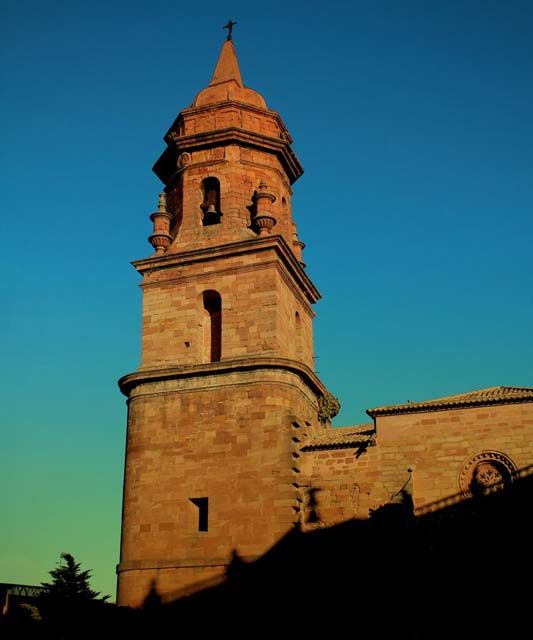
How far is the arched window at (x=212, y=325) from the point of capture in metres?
21.5

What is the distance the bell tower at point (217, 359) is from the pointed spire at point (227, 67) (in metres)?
0.58

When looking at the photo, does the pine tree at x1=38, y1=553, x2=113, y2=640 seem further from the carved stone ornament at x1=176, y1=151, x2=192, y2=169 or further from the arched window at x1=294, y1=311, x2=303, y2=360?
the carved stone ornament at x1=176, y1=151, x2=192, y2=169

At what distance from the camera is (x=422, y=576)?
57.7 feet

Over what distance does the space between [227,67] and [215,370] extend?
11.3 meters

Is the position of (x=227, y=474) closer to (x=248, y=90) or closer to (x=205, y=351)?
(x=205, y=351)

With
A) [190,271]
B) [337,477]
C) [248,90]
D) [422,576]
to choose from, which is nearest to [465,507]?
[422,576]

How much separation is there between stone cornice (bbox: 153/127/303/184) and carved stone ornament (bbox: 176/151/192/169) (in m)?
0.12

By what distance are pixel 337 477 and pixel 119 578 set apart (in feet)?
19.6

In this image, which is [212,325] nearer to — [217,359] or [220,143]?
[217,359]

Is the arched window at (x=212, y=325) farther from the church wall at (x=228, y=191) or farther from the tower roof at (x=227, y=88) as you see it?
the tower roof at (x=227, y=88)

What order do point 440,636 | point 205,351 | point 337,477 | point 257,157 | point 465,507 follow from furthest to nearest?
point 257,157 → point 205,351 → point 337,477 → point 465,507 → point 440,636

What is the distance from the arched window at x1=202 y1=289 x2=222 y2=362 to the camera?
2155 cm

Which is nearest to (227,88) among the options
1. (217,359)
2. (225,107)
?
(225,107)

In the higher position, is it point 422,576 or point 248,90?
point 248,90
